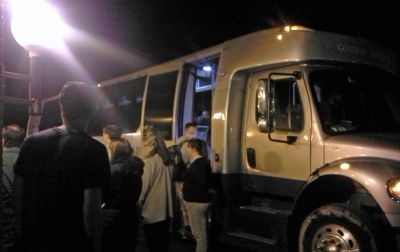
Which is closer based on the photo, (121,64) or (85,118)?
(85,118)

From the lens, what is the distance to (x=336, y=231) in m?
5.11

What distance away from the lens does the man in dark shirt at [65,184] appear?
249cm

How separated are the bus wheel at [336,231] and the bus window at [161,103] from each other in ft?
11.3

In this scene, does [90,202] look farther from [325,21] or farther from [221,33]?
[221,33]

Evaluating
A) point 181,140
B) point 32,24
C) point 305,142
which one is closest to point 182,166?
point 181,140

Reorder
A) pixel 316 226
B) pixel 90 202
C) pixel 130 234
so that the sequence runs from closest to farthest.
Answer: pixel 90 202 → pixel 130 234 → pixel 316 226

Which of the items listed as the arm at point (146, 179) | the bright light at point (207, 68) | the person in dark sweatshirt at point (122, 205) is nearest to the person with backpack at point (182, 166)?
the bright light at point (207, 68)

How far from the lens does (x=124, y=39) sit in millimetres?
21219

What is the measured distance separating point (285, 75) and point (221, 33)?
13.6 metres

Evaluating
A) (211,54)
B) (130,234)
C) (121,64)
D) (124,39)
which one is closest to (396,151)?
(130,234)

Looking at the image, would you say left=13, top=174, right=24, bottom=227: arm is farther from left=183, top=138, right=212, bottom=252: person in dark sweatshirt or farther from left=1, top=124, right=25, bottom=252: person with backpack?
left=183, top=138, right=212, bottom=252: person in dark sweatshirt

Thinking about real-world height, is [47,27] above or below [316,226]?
above

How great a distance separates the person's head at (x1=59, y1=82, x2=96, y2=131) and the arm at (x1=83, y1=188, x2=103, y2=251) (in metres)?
0.35

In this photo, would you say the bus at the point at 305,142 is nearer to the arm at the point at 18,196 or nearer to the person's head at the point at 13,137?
the person's head at the point at 13,137
